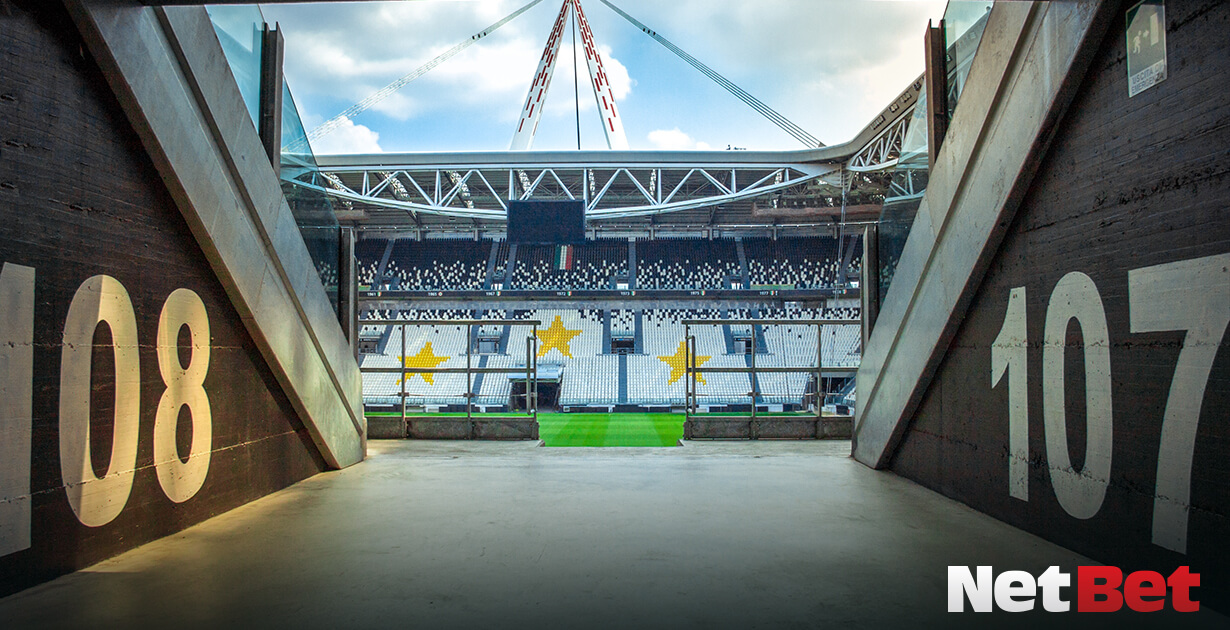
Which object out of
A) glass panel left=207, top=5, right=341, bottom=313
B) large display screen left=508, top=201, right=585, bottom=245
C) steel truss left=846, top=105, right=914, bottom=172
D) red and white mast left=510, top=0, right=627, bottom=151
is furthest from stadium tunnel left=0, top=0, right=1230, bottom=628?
red and white mast left=510, top=0, right=627, bottom=151

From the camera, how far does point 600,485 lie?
4586mm

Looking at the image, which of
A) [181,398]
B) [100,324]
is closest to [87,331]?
[100,324]

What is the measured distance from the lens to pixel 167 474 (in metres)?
3.31

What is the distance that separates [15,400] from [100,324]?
0.51 meters

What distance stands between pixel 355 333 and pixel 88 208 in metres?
3.10

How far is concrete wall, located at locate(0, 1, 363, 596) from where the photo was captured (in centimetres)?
249

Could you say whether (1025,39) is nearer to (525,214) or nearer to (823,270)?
(525,214)

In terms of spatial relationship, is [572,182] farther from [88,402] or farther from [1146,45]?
[1146,45]

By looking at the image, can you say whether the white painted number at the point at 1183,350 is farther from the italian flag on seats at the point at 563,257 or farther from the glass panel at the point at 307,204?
the italian flag on seats at the point at 563,257

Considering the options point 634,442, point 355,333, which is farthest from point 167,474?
point 634,442

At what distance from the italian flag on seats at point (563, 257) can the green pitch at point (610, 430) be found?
355 inches

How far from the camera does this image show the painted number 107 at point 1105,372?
226 centimetres

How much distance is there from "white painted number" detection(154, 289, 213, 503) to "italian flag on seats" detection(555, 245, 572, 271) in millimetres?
20581

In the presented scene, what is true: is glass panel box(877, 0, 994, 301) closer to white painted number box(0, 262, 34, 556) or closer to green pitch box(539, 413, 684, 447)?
green pitch box(539, 413, 684, 447)
